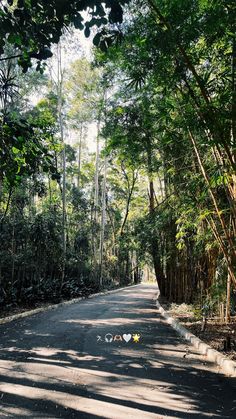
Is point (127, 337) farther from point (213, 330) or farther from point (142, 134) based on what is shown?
point (142, 134)

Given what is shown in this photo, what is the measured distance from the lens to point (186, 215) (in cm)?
755

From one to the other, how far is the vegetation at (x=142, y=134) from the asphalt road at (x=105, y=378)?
1.55 metres

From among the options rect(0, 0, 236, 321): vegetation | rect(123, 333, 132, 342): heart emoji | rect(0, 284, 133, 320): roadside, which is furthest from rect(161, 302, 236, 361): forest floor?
rect(0, 284, 133, 320): roadside

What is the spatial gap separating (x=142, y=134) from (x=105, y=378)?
8345 mm

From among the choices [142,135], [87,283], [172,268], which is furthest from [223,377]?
[87,283]

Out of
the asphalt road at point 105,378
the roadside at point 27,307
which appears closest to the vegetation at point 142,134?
the roadside at point 27,307

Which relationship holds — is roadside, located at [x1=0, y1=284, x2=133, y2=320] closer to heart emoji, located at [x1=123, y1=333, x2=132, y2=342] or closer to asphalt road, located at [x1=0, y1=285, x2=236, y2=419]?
asphalt road, located at [x1=0, y1=285, x2=236, y2=419]

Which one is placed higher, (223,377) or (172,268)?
(172,268)

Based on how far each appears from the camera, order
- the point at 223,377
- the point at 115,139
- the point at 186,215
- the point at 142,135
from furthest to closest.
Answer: the point at 142,135, the point at 115,139, the point at 186,215, the point at 223,377

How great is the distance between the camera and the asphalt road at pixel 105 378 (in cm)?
353

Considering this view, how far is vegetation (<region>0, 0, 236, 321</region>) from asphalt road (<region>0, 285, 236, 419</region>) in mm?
1551

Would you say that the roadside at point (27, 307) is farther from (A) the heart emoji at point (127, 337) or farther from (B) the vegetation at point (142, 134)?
(A) the heart emoji at point (127, 337)

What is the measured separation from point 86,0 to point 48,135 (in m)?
1.31

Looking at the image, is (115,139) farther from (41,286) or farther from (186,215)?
(41,286)
